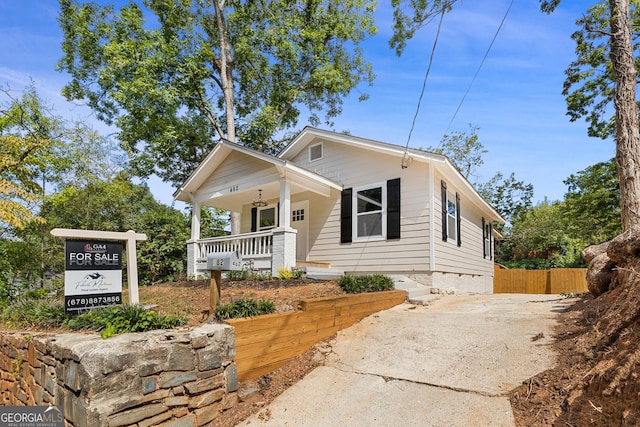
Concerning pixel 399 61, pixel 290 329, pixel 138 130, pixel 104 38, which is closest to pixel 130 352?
pixel 290 329

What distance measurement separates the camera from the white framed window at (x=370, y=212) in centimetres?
948

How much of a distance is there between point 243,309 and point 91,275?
1868 millimetres

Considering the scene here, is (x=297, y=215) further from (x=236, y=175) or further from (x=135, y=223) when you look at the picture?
(x=135, y=223)

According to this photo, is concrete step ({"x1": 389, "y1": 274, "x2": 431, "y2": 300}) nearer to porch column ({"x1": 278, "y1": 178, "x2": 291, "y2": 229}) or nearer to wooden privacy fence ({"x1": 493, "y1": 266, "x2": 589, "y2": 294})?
porch column ({"x1": 278, "y1": 178, "x2": 291, "y2": 229})

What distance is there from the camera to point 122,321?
3701mm

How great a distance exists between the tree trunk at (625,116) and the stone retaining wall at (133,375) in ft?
Answer: 23.4

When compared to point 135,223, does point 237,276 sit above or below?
below

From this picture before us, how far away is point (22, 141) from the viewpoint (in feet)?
24.8

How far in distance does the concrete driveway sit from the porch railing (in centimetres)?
471

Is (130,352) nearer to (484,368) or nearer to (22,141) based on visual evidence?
(484,368)

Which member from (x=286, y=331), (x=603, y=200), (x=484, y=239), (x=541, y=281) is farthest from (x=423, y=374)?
(x=603, y=200)

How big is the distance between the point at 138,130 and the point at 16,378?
14.1 m

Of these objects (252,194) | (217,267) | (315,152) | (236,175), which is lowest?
(217,267)

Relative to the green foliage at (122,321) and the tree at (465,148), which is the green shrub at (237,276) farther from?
the tree at (465,148)
